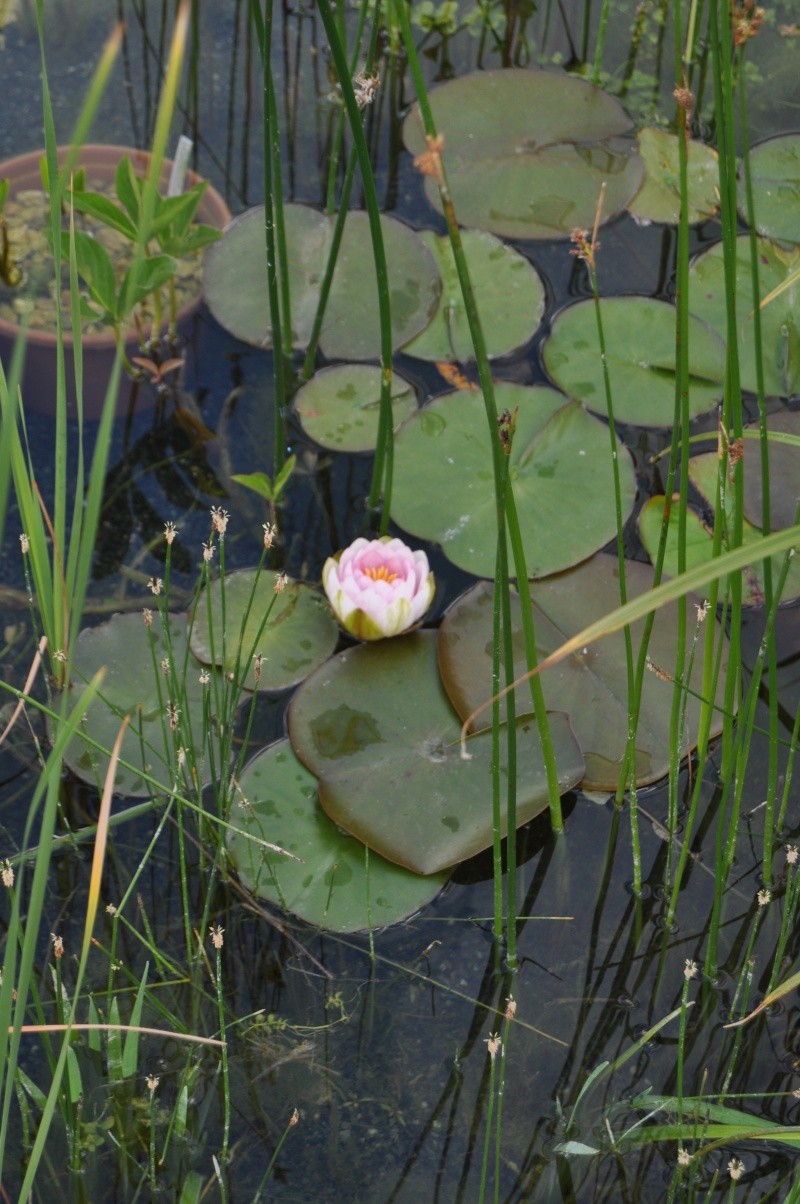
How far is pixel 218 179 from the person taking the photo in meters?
2.41

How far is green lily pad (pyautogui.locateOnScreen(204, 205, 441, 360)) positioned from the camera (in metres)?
2.15

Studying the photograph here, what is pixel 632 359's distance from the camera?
6.88 ft

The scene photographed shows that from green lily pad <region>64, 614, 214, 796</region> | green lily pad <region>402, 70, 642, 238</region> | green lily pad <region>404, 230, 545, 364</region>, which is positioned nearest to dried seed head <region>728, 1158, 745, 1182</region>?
green lily pad <region>64, 614, 214, 796</region>

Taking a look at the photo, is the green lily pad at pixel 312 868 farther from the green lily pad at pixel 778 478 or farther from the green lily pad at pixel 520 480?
the green lily pad at pixel 778 478

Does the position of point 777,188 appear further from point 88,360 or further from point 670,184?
point 88,360

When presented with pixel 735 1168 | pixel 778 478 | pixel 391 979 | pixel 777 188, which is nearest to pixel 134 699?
pixel 391 979

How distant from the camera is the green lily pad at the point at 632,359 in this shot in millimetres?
2055

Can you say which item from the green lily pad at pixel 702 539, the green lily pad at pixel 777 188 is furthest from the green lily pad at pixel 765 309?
the green lily pad at pixel 702 539

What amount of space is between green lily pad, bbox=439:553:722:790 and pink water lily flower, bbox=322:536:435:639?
0.25ft

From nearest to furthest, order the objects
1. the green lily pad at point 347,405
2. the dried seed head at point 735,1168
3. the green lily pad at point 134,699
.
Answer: the dried seed head at point 735,1168, the green lily pad at point 134,699, the green lily pad at point 347,405

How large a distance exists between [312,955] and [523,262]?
4.43 feet

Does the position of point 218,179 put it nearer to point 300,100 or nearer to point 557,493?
point 300,100

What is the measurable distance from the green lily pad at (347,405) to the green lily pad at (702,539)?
18.3 inches

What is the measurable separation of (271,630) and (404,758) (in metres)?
0.31
